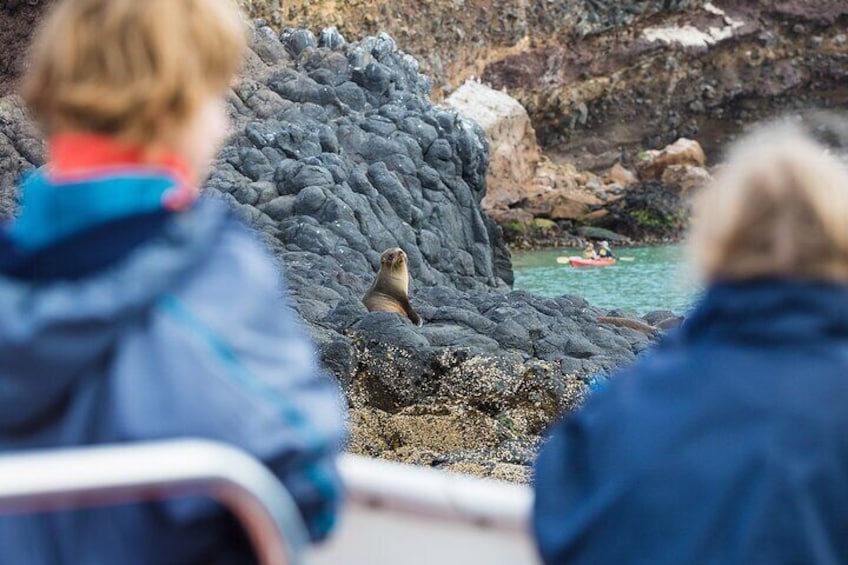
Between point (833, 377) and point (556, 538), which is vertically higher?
point (833, 377)

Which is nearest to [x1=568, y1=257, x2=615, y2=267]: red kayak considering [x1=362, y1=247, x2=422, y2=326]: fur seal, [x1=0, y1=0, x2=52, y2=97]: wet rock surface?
[x1=0, y1=0, x2=52, y2=97]: wet rock surface

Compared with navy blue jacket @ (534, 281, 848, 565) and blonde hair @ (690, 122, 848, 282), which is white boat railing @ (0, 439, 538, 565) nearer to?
navy blue jacket @ (534, 281, 848, 565)

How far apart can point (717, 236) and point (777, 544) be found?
36 cm

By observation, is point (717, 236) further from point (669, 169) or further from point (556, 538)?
point (669, 169)

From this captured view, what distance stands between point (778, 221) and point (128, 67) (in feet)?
2.46

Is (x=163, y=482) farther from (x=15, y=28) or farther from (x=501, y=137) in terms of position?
(x=501, y=137)

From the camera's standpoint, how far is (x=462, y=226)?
65.2 ft

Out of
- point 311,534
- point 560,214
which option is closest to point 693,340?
point 311,534

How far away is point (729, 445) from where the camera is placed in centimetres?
127

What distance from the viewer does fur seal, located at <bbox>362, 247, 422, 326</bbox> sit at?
10.9 metres

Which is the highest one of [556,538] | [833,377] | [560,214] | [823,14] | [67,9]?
[67,9]

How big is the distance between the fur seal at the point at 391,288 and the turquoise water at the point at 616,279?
638 centimetres

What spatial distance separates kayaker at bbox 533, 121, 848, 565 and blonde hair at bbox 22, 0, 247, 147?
0.61 metres

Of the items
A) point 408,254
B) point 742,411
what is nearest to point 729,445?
point 742,411
